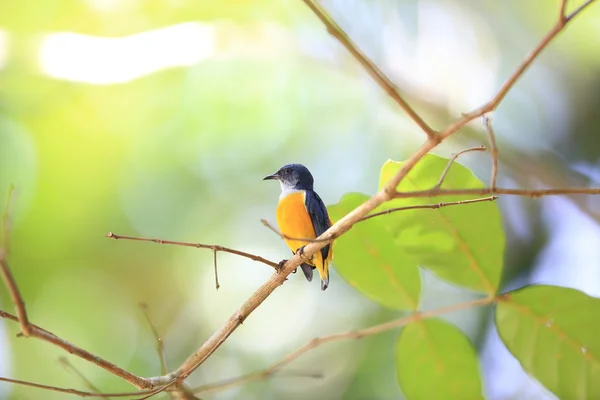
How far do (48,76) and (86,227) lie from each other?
47.9 inches

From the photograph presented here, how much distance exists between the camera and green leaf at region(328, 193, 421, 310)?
187 centimetres

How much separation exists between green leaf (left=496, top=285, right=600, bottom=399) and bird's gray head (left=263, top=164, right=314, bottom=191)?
1.45 meters

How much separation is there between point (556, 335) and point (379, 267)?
20.8 inches

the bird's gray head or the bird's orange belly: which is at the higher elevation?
the bird's gray head

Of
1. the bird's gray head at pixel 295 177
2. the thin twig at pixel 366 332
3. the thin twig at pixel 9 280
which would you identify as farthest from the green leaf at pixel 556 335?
the bird's gray head at pixel 295 177

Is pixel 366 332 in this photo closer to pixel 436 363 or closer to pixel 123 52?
pixel 436 363

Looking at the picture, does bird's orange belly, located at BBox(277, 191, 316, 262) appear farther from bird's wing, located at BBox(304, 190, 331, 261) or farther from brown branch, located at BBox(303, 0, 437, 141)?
brown branch, located at BBox(303, 0, 437, 141)

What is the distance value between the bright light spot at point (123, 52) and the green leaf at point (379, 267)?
296 centimetres

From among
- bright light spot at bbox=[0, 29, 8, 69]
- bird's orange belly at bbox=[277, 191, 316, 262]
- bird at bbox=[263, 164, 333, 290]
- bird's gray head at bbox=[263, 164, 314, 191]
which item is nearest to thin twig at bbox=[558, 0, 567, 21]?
bird at bbox=[263, 164, 333, 290]

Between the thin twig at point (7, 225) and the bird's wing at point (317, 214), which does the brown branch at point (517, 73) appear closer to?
the thin twig at point (7, 225)

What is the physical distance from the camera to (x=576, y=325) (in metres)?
1.63

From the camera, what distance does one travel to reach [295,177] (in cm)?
305

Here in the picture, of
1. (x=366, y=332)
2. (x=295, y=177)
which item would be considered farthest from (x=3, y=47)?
(x=366, y=332)

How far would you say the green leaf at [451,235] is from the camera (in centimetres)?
169
